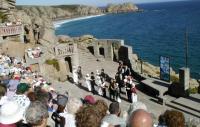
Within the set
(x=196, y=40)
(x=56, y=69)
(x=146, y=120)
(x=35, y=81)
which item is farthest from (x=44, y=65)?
(x=196, y=40)

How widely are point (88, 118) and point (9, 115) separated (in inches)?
57.4

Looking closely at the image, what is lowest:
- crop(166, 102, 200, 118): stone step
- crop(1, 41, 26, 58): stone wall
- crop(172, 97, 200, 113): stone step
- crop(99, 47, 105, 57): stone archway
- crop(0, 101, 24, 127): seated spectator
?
crop(166, 102, 200, 118): stone step

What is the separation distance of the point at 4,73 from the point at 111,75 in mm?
9516

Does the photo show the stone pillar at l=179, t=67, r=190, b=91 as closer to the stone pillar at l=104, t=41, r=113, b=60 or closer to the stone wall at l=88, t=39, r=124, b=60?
the stone wall at l=88, t=39, r=124, b=60

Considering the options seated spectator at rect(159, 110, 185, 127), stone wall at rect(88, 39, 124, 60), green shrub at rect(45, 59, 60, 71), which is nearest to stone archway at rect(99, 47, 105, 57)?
stone wall at rect(88, 39, 124, 60)

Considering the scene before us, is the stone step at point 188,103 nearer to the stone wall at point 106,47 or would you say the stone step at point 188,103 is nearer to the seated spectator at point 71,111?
the stone wall at point 106,47

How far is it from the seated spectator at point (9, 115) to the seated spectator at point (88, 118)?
1128 millimetres

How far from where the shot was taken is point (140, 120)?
17.1 feet

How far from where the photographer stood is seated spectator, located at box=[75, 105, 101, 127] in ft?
20.5

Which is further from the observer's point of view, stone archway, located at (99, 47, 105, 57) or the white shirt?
stone archway, located at (99, 47, 105, 57)

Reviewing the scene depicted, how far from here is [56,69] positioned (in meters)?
24.4

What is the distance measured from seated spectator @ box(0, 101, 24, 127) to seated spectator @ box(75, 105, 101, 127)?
1128mm

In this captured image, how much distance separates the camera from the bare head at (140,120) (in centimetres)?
521

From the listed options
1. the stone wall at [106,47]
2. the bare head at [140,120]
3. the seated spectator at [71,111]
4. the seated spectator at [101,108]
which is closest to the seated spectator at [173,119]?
the bare head at [140,120]
